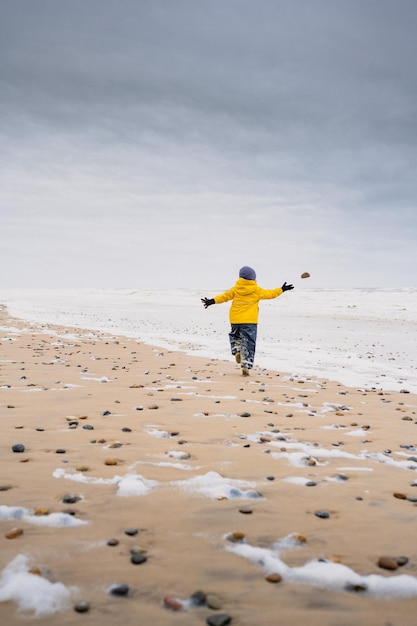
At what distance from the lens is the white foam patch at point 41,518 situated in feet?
10.9

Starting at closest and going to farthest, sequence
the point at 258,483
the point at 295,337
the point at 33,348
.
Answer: the point at 258,483
the point at 33,348
the point at 295,337

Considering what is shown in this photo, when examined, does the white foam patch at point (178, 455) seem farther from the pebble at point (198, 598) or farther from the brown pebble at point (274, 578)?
the pebble at point (198, 598)

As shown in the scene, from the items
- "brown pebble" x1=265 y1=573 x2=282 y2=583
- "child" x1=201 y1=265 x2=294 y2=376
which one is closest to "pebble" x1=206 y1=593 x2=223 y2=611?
"brown pebble" x1=265 y1=573 x2=282 y2=583

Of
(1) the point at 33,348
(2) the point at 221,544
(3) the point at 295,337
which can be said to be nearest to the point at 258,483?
(2) the point at 221,544

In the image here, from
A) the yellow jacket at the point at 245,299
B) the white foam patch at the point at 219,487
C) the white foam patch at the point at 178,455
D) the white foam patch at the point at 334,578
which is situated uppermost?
the yellow jacket at the point at 245,299

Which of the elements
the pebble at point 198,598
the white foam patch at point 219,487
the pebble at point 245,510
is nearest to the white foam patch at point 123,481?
the white foam patch at point 219,487

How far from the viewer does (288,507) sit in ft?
12.3

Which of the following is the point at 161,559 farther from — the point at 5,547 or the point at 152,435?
the point at 152,435

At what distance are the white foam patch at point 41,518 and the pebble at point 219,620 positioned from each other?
4.15ft

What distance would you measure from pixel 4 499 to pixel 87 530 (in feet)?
2.81

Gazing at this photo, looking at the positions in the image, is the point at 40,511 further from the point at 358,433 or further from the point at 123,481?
the point at 358,433

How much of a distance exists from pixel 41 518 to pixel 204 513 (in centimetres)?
113

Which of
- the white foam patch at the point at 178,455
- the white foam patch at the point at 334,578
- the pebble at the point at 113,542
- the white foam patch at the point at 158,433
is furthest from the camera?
the white foam patch at the point at 158,433

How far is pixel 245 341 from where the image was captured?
11.8m
